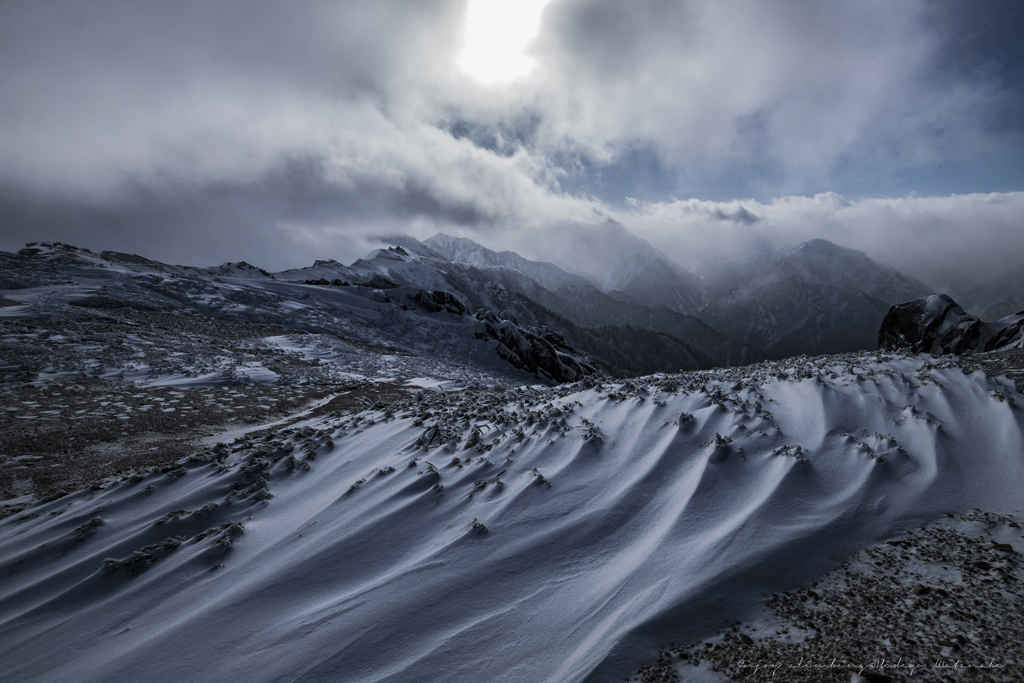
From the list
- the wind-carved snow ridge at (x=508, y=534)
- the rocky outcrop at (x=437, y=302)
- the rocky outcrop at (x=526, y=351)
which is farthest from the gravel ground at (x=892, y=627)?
the rocky outcrop at (x=437, y=302)

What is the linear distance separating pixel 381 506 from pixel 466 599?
1709mm

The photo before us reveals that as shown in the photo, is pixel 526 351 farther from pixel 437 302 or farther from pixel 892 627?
pixel 892 627

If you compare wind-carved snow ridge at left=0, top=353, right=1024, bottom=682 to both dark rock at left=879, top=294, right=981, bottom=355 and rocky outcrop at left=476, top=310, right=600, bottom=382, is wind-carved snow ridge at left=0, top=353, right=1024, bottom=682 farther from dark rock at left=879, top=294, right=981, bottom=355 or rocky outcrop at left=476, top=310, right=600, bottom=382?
Answer: rocky outcrop at left=476, top=310, right=600, bottom=382

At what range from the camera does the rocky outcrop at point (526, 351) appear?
1334 inches

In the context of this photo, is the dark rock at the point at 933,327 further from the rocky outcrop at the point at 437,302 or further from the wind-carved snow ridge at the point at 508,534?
the rocky outcrop at the point at 437,302

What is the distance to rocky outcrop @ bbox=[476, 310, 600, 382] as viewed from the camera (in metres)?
33.9

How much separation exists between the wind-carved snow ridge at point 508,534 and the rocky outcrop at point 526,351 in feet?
91.2

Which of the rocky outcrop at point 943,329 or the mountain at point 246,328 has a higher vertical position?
the mountain at point 246,328

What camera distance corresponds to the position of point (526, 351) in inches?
1373

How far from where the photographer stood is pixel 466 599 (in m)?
3.03

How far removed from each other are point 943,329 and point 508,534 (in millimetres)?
30099

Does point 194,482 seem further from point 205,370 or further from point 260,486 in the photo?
point 205,370

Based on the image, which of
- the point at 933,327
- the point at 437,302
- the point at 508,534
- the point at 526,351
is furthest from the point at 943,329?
the point at 437,302

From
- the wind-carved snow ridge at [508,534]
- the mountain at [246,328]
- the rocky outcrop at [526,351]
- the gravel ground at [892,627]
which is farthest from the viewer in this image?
the rocky outcrop at [526,351]
